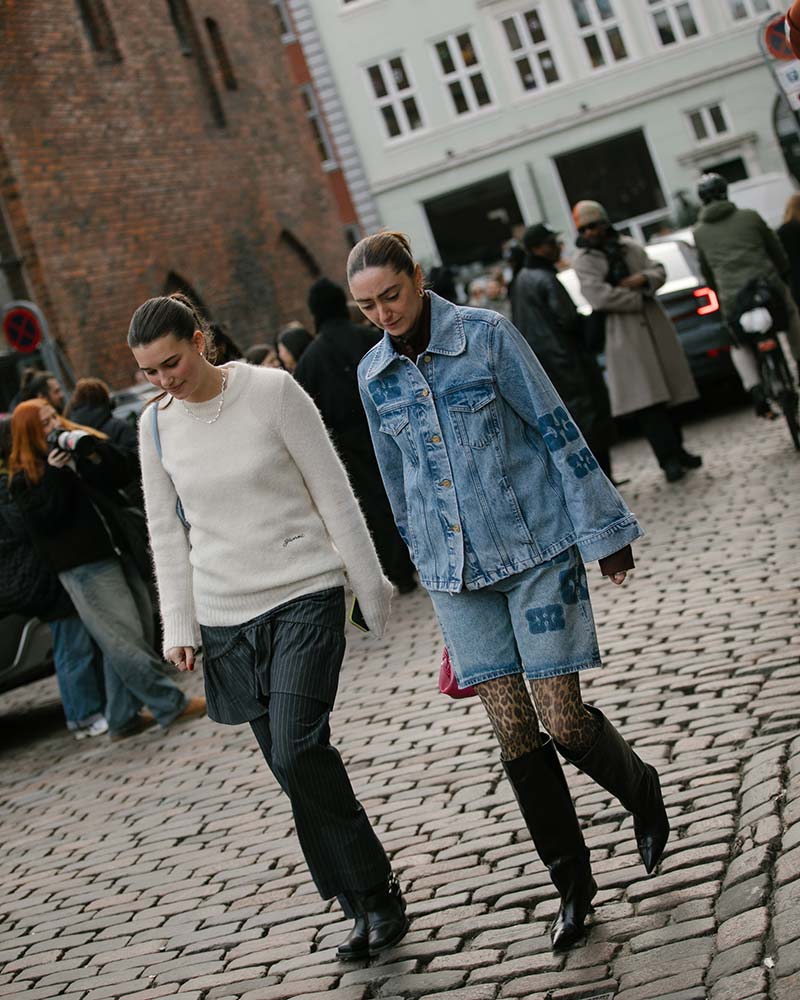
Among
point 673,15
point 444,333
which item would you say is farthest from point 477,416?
point 673,15

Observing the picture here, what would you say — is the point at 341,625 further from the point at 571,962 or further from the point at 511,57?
the point at 511,57

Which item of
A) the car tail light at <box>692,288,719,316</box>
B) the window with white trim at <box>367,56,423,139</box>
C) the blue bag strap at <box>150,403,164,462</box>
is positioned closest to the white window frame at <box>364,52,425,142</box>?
the window with white trim at <box>367,56,423,139</box>

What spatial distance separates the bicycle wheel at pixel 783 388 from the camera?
463 inches

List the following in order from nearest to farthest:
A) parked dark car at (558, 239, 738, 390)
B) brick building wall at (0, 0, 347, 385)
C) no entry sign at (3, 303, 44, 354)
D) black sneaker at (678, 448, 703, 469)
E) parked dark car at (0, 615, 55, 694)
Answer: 1. parked dark car at (0, 615, 55, 694)
2. black sneaker at (678, 448, 703, 469)
3. parked dark car at (558, 239, 738, 390)
4. no entry sign at (3, 303, 44, 354)
5. brick building wall at (0, 0, 347, 385)

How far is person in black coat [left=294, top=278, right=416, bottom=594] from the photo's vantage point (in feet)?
37.4

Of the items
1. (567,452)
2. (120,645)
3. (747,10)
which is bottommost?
(120,645)

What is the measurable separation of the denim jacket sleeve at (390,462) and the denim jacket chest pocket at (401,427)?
0.04 m

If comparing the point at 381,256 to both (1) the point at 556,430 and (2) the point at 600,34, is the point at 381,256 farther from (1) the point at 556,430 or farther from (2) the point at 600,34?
(2) the point at 600,34

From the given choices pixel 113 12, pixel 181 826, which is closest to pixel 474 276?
pixel 113 12

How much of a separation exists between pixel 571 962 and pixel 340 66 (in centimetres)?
4275

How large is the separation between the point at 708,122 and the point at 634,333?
32.3m

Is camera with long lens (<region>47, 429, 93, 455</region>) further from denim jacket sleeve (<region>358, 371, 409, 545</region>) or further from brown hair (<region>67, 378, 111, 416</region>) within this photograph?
denim jacket sleeve (<region>358, 371, 409, 545</region>)

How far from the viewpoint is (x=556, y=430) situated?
14.3ft

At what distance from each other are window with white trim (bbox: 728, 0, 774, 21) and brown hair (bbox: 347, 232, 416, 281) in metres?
40.5
